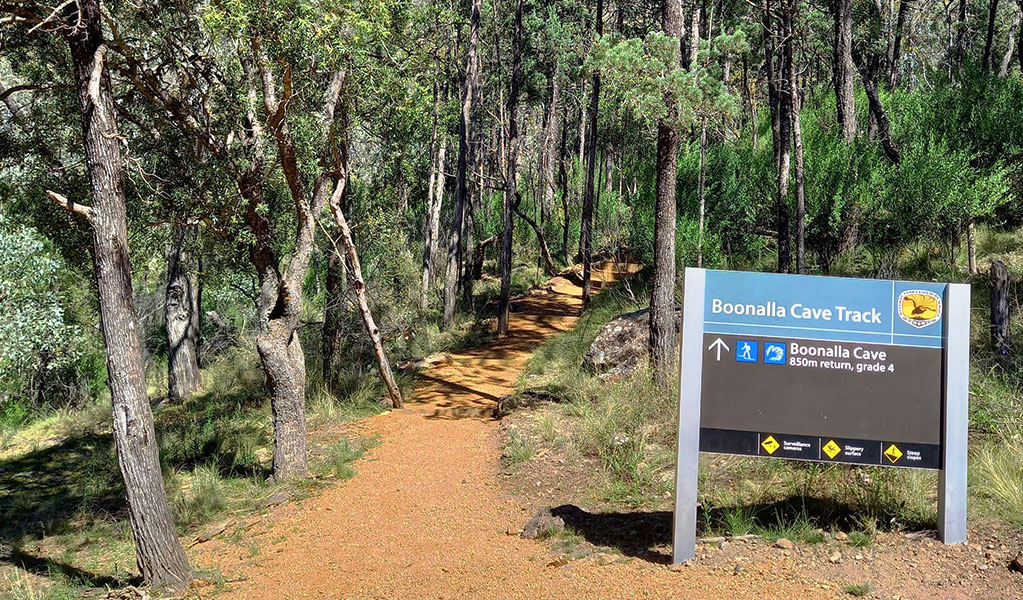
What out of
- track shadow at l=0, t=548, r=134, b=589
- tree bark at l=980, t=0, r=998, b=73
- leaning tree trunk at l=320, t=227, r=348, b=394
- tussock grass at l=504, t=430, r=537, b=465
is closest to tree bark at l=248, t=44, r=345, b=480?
track shadow at l=0, t=548, r=134, b=589

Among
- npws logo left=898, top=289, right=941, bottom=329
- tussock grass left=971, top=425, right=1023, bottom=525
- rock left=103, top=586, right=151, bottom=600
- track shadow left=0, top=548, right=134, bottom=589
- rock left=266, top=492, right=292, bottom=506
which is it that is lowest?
track shadow left=0, top=548, right=134, bottom=589

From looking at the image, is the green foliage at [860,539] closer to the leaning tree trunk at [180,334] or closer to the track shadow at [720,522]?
the track shadow at [720,522]

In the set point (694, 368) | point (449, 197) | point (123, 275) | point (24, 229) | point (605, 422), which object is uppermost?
point (449, 197)

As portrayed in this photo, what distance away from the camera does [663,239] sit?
391 inches

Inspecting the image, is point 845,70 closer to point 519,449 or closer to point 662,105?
point 662,105

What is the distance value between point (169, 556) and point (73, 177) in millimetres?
6453

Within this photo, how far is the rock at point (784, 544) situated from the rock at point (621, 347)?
17.4 feet

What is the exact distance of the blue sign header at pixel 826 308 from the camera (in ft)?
18.2

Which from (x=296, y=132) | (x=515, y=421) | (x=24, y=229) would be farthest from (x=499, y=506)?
(x=24, y=229)

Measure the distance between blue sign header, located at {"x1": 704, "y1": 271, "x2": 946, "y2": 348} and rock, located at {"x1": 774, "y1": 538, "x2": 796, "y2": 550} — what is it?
62.2 inches

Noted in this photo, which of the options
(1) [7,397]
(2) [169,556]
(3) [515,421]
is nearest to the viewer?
(2) [169,556]

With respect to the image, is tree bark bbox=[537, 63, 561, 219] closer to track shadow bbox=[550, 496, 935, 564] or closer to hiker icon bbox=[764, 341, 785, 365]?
track shadow bbox=[550, 496, 935, 564]

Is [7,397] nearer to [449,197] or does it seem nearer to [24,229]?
[24,229]

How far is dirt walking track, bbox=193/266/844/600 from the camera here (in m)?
5.42
